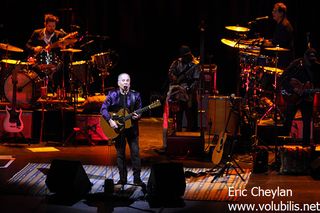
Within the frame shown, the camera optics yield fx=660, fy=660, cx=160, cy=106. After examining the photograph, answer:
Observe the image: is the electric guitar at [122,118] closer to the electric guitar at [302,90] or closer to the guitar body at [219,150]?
the guitar body at [219,150]

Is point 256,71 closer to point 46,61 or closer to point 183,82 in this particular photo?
point 183,82

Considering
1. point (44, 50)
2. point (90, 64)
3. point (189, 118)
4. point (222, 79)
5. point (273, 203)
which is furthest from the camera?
point (222, 79)

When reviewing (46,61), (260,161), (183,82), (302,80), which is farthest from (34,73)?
(302,80)

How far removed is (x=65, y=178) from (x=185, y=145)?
3804 millimetres

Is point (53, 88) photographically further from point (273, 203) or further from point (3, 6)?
point (273, 203)

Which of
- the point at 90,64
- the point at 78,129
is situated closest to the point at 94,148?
the point at 78,129

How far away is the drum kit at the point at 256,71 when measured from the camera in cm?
1394

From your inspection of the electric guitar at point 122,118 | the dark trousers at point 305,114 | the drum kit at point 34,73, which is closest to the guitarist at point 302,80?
the dark trousers at point 305,114

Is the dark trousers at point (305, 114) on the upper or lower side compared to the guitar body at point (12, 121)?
upper

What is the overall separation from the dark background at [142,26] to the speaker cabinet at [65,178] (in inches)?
325

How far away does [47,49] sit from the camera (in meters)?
15.5

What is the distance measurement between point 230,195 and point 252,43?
461 cm

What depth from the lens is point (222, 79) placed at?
60.1 ft

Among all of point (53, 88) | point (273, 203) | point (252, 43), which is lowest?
point (273, 203)
